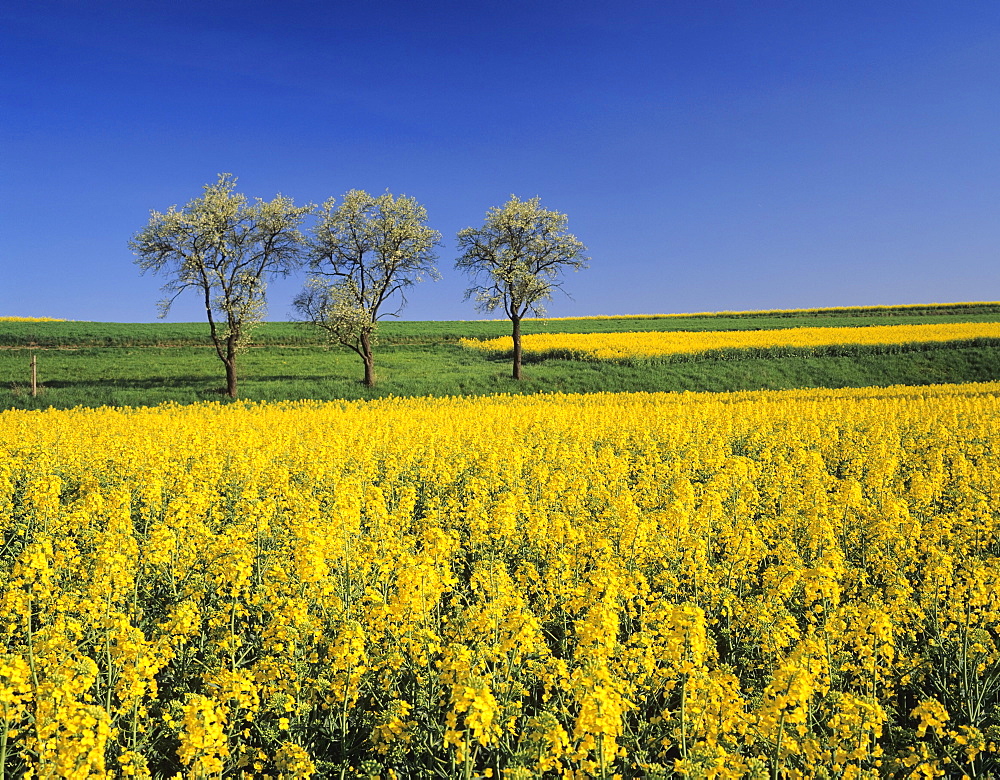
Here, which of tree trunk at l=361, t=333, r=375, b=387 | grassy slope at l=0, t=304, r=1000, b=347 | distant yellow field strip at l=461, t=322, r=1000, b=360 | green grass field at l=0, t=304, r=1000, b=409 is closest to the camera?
green grass field at l=0, t=304, r=1000, b=409

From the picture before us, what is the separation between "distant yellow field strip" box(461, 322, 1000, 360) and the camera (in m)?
45.9

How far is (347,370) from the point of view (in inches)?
1574

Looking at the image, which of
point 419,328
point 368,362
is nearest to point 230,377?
point 368,362

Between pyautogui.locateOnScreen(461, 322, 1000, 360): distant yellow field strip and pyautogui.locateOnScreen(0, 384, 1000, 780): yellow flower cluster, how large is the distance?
1339 inches

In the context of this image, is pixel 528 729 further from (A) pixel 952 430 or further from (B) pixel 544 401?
(B) pixel 544 401

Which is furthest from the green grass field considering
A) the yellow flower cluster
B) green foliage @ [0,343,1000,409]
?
the yellow flower cluster

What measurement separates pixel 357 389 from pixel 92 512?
2492cm

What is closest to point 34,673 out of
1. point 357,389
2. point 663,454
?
point 663,454

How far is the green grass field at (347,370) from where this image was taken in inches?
1297

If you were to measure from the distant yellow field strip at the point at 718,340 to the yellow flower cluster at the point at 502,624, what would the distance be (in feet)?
112

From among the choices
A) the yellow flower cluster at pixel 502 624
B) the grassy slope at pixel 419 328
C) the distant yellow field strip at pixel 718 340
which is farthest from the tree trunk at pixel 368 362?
the yellow flower cluster at pixel 502 624

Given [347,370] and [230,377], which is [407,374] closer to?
[347,370]

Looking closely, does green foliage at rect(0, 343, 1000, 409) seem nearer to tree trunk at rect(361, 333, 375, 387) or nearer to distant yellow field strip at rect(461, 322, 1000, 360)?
tree trunk at rect(361, 333, 375, 387)

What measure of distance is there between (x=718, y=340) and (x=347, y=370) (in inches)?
1173
